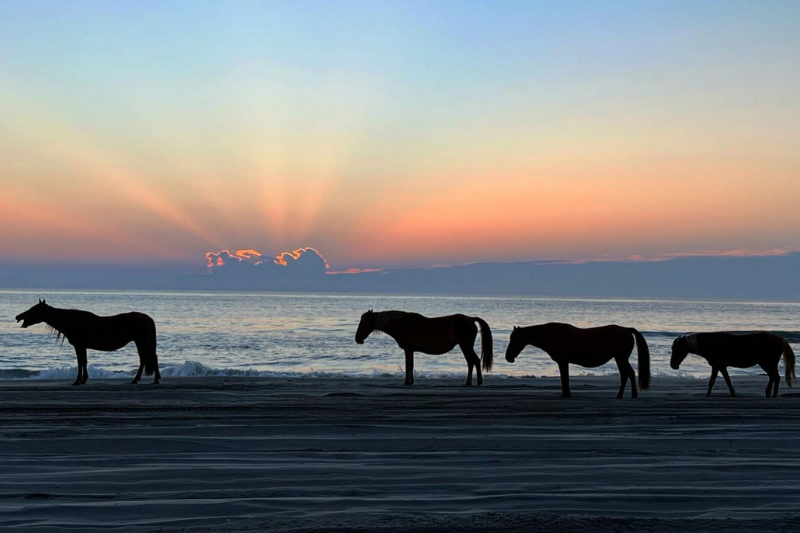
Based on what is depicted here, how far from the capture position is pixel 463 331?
16312 millimetres

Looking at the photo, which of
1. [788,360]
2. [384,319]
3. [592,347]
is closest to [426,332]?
[384,319]

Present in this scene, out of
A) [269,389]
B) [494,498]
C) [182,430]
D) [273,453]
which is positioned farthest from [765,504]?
[269,389]

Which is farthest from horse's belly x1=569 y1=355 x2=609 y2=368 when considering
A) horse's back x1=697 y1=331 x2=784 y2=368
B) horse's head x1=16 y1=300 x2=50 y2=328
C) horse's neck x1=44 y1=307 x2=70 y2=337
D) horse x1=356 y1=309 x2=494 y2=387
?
horse's head x1=16 y1=300 x2=50 y2=328

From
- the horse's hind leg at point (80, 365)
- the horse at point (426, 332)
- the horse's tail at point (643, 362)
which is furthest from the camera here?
the horse at point (426, 332)

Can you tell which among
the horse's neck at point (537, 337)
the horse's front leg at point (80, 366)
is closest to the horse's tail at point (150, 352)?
the horse's front leg at point (80, 366)

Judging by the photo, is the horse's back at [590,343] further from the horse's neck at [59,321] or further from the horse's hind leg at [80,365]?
the horse's neck at [59,321]

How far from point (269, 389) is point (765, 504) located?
10509mm

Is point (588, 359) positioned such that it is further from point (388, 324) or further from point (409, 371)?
point (388, 324)

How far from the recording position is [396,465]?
653 cm

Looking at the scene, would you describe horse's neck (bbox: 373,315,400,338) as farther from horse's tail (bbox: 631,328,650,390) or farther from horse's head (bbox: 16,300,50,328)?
horse's head (bbox: 16,300,50,328)

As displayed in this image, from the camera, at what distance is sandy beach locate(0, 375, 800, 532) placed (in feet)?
15.7

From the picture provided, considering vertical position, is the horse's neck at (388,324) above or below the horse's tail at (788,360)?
above

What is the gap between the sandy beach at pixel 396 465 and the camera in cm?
479

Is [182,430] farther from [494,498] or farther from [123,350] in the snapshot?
[123,350]
